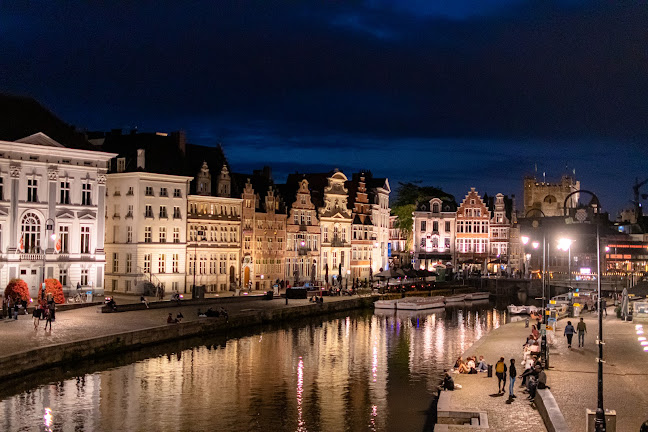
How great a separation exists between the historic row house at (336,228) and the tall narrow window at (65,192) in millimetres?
33388

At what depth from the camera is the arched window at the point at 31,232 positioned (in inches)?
2152

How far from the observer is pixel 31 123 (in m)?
56.8

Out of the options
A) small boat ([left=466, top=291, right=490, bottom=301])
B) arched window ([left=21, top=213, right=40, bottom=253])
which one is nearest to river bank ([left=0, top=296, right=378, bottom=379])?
arched window ([left=21, top=213, right=40, bottom=253])

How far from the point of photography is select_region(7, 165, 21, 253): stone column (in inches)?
2116

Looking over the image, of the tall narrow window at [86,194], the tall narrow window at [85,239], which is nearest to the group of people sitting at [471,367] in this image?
the tall narrow window at [85,239]

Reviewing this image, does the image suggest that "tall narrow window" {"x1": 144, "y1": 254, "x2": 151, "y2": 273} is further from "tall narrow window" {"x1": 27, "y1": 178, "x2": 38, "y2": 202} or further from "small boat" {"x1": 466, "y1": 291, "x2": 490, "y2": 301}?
"small boat" {"x1": 466, "y1": 291, "x2": 490, "y2": 301}

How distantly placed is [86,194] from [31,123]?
231 inches

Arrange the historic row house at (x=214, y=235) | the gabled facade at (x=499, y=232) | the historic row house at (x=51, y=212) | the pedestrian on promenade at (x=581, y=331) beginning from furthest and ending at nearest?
the gabled facade at (x=499, y=232) < the historic row house at (x=214, y=235) < the historic row house at (x=51, y=212) < the pedestrian on promenade at (x=581, y=331)

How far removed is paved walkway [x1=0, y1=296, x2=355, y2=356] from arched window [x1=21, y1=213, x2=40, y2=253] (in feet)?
20.4

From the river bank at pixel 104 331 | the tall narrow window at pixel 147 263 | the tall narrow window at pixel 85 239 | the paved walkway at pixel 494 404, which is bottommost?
the paved walkway at pixel 494 404

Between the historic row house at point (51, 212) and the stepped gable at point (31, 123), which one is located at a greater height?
the stepped gable at point (31, 123)

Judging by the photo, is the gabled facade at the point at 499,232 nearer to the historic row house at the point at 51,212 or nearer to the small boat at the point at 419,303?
the small boat at the point at 419,303

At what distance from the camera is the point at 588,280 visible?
86.5 metres

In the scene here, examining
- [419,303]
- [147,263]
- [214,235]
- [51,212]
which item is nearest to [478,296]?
[419,303]
